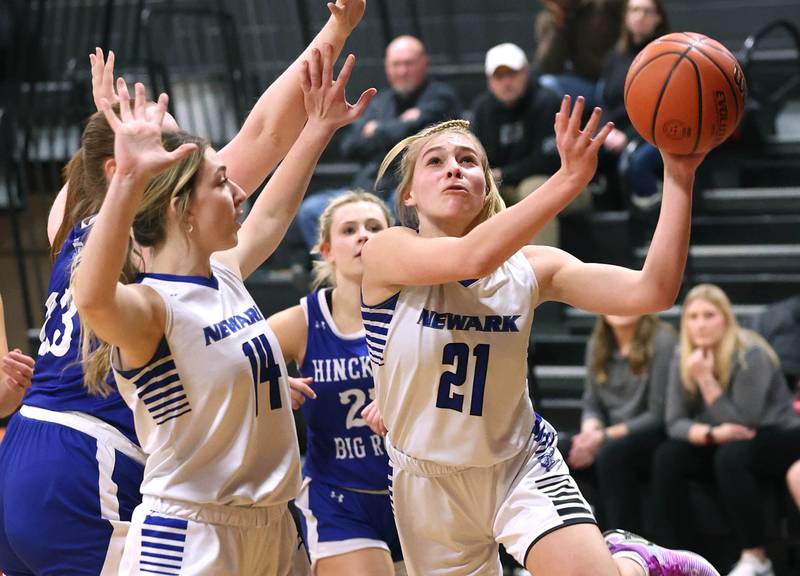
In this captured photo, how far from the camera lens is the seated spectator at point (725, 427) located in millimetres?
6035

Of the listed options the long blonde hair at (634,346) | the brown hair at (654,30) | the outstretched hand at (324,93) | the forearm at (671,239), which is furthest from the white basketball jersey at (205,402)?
the brown hair at (654,30)

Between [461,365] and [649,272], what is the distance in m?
0.61

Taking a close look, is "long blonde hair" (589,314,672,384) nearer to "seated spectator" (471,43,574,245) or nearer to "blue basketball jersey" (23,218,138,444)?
"seated spectator" (471,43,574,245)

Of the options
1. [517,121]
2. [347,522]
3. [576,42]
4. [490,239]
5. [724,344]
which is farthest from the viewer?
[576,42]

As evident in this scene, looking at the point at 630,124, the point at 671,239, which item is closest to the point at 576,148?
the point at 671,239

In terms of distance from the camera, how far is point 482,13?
410 inches

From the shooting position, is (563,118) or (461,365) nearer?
(563,118)

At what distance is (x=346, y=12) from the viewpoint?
3.81 metres

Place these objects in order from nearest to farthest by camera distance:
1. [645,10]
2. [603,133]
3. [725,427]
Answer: [603,133] < [725,427] < [645,10]

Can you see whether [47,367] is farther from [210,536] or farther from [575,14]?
[575,14]

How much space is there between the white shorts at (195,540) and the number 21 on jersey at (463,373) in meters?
0.64

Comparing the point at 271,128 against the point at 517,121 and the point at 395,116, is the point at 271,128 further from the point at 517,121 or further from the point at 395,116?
the point at 395,116

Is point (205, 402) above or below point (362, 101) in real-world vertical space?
below

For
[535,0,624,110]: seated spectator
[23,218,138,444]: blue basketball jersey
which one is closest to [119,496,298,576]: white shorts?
[23,218,138,444]: blue basketball jersey
